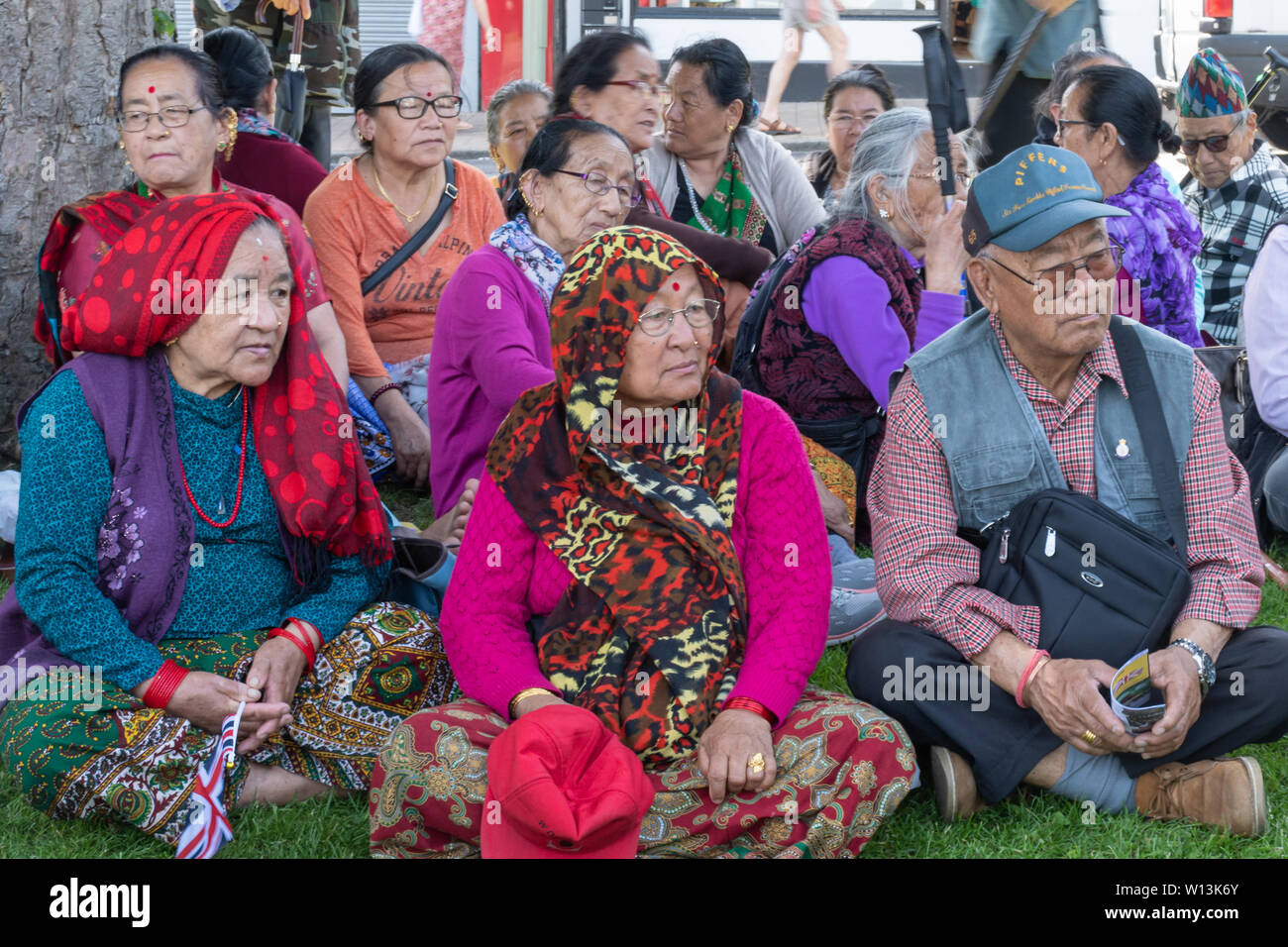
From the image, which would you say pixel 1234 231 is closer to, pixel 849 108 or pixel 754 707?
pixel 849 108

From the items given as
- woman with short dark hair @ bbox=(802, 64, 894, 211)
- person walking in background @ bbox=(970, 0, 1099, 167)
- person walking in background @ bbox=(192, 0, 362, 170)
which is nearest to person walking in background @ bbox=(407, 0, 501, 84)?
person walking in background @ bbox=(192, 0, 362, 170)

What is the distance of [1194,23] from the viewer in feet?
35.4

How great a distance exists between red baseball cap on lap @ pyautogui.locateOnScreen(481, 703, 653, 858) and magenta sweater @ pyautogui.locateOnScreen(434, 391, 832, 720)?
0.28 metres

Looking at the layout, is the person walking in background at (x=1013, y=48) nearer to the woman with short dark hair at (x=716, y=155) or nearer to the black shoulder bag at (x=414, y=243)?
the woman with short dark hair at (x=716, y=155)

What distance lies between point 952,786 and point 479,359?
176 cm

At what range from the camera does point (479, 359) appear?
13.0 feet

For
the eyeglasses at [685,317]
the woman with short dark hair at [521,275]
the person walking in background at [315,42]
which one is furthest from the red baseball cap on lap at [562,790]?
the person walking in background at [315,42]

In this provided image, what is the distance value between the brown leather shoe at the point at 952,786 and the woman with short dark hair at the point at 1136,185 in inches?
84.2

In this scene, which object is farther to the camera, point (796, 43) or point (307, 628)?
point (796, 43)

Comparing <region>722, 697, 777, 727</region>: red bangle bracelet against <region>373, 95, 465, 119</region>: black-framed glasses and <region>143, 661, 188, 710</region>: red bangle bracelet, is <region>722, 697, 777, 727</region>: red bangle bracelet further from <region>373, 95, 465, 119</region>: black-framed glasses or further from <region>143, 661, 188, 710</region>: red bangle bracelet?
<region>373, 95, 465, 119</region>: black-framed glasses

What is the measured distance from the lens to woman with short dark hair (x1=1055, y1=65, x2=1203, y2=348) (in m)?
4.66

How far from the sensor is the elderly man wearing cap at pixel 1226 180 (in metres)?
5.86

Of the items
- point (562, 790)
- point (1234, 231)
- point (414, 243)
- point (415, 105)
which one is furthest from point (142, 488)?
point (1234, 231)

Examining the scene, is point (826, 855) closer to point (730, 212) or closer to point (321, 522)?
point (321, 522)
